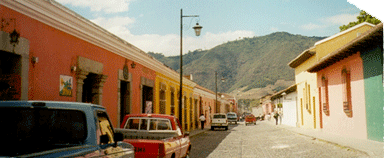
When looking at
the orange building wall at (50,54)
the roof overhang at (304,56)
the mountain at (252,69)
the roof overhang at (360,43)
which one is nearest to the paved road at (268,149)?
the roof overhang at (360,43)

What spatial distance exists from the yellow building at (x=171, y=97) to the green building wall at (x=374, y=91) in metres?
10.6

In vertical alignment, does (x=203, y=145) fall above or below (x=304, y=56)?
below

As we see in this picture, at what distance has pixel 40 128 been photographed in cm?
416

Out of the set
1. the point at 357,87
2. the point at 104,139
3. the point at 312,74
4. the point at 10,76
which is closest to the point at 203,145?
the point at 357,87

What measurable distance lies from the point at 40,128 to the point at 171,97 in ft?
65.3

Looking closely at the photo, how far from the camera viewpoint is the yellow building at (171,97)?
20.4 m

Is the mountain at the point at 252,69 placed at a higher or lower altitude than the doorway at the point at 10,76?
higher

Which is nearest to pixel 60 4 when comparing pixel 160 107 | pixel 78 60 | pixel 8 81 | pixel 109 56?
pixel 78 60

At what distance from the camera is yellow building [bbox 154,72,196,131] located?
20420 millimetres

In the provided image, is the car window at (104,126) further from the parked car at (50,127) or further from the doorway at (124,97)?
the doorway at (124,97)

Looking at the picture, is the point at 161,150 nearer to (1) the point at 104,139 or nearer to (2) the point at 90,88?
(1) the point at 104,139

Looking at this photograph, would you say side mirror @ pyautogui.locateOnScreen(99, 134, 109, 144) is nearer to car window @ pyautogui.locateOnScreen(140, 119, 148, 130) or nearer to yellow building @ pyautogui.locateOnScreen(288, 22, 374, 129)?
car window @ pyautogui.locateOnScreen(140, 119, 148, 130)

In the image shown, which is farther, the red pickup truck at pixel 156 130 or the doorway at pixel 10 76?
the red pickup truck at pixel 156 130

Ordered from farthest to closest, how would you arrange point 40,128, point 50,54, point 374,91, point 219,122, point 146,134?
point 219,122 < point 374,91 < point 50,54 < point 146,134 < point 40,128
